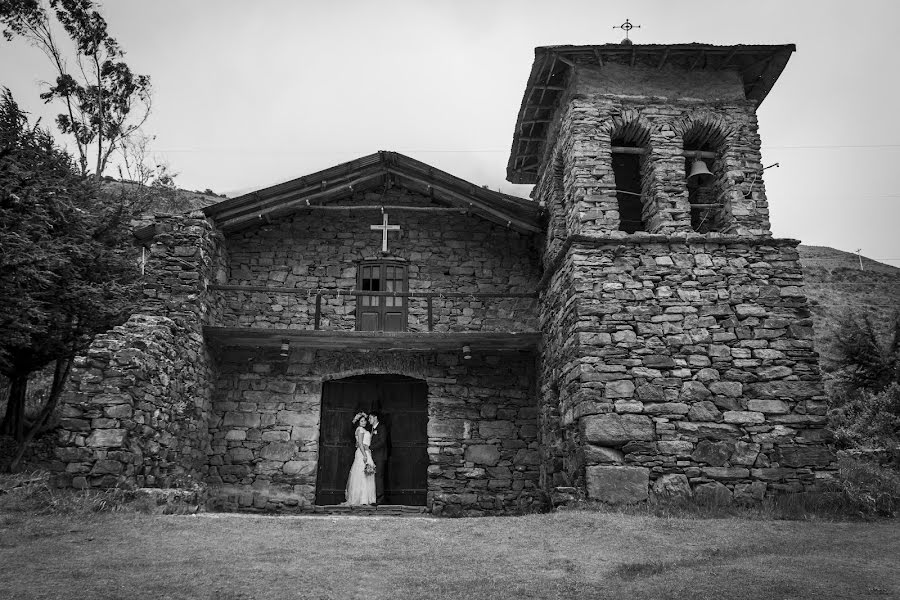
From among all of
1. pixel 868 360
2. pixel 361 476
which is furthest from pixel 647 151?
pixel 868 360

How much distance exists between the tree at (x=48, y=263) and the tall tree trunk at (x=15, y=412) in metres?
0.02

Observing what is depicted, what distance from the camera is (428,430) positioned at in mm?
11516

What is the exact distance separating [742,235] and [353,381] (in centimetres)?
703

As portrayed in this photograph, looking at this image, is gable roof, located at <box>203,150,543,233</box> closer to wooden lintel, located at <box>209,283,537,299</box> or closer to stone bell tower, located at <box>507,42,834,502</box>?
stone bell tower, located at <box>507,42,834,502</box>

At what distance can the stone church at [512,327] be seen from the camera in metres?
8.72

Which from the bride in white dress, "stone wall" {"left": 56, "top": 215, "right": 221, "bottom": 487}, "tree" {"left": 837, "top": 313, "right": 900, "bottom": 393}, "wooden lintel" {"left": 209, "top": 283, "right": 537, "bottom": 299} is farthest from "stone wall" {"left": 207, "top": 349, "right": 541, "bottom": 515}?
"tree" {"left": 837, "top": 313, "right": 900, "bottom": 393}

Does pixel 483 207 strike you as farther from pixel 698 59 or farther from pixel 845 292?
pixel 845 292

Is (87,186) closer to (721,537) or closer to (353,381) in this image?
(353,381)

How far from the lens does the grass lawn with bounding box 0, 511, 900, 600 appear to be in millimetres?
5070

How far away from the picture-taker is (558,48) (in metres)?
10.8

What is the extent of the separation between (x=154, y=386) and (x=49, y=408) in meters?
2.83

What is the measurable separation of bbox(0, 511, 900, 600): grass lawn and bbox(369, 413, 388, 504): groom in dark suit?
140 inches

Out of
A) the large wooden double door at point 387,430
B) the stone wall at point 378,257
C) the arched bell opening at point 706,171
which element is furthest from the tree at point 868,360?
the large wooden double door at point 387,430

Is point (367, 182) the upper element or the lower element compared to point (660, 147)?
upper
